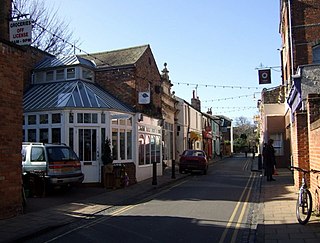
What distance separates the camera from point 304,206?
361 inches

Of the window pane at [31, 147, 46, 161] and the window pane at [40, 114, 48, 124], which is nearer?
the window pane at [31, 147, 46, 161]

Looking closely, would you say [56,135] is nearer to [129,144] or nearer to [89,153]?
[89,153]

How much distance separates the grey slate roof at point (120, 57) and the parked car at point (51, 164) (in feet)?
25.8

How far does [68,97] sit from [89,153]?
9.28 ft

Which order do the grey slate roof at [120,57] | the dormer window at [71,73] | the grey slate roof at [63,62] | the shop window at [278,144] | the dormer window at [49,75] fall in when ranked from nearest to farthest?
1. the dormer window at [71,73]
2. the grey slate roof at [63,62]
3. the dormer window at [49,75]
4. the grey slate roof at [120,57]
5. the shop window at [278,144]

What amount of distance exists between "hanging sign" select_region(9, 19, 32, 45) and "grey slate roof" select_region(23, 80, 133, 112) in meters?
6.43

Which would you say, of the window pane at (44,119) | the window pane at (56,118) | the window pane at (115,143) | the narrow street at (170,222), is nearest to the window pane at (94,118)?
the window pane at (115,143)

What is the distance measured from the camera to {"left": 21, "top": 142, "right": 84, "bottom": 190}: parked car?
562 inches

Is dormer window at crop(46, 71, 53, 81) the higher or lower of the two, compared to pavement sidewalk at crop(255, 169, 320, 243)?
higher

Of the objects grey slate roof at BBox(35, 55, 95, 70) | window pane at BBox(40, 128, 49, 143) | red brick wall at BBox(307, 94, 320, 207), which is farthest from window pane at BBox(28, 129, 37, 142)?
red brick wall at BBox(307, 94, 320, 207)

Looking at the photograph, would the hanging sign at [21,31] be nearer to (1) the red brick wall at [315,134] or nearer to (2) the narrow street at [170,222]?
(2) the narrow street at [170,222]

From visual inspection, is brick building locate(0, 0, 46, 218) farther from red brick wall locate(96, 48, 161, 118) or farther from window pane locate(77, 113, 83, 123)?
red brick wall locate(96, 48, 161, 118)

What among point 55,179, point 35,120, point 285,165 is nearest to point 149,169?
point 35,120

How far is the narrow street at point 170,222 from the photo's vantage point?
8.18m
